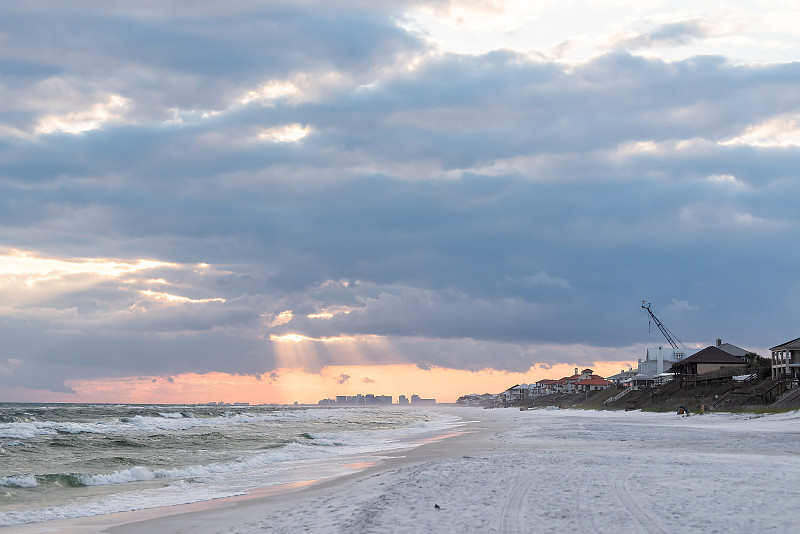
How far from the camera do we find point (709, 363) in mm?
113000

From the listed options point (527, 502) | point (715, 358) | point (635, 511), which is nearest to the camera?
point (635, 511)

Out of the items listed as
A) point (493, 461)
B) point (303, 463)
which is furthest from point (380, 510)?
point (303, 463)

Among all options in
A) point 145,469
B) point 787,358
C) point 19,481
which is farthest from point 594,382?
point 19,481

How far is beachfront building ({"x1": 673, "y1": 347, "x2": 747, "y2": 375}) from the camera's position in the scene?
113 meters

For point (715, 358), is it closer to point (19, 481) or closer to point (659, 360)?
Answer: point (659, 360)

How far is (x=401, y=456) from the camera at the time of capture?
102 ft

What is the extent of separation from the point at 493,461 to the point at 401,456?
8.96m

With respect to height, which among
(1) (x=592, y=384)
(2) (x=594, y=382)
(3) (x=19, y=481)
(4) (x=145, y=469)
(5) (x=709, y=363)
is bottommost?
(1) (x=592, y=384)

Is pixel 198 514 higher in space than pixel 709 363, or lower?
lower

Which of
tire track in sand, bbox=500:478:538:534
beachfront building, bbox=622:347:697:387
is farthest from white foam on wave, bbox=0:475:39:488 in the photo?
beachfront building, bbox=622:347:697:387

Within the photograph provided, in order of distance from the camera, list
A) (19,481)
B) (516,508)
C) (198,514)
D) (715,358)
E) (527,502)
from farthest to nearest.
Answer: (715,358)
(19,481)
(198,514)
(527,502)
(516,508)

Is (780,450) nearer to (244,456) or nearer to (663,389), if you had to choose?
(244,456)

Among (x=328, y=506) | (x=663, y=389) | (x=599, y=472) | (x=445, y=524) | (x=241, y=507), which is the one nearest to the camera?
(x=445, y=524)

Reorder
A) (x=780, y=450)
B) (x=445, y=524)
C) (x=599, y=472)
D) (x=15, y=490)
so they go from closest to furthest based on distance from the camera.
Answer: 1. (x=445, y=524)
2. (x=599, y=472)
3. (x=15, y=490)
4. (x=780, y=450)
